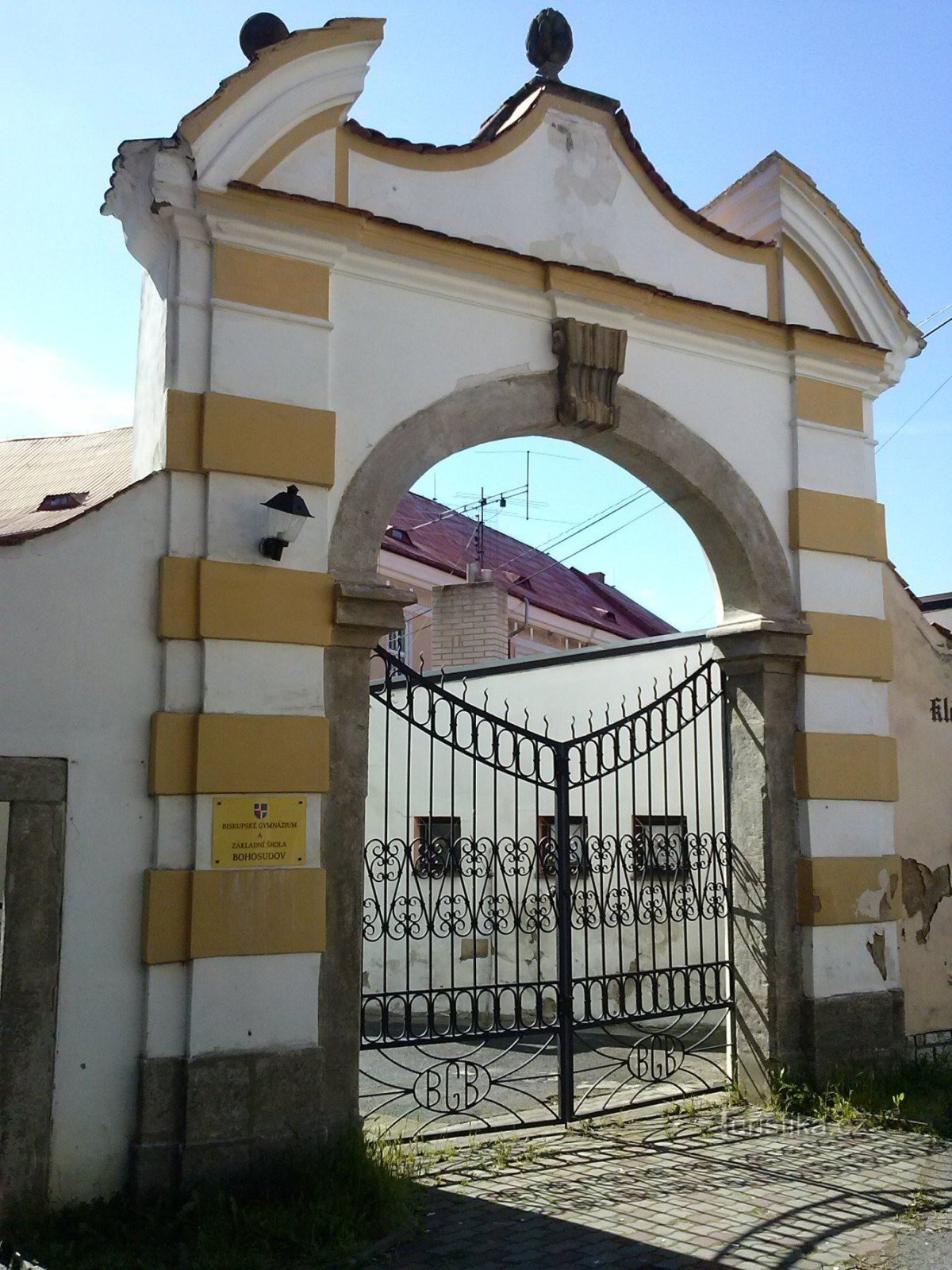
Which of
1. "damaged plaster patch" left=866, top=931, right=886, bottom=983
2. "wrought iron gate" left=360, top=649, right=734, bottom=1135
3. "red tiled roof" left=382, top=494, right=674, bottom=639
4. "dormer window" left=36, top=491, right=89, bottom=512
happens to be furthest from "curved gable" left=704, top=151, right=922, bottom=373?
"red tiled roof" left=382, top=494, right=674, bottom=639

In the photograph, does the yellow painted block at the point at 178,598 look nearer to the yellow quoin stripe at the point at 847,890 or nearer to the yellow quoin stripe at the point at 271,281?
the yellow quoin stripe at the point at 271,281

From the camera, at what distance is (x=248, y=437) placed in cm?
559

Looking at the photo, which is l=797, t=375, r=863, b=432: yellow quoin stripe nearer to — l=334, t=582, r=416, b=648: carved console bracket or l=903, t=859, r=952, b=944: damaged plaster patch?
l=903, t=859, r=952, b=944: damaged plaster patch

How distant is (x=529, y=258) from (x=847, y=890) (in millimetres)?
3850

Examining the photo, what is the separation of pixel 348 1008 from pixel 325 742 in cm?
117

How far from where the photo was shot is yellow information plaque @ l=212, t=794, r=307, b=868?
17.4 feet

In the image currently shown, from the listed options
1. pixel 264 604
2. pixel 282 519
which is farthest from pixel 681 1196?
pixel 282 519

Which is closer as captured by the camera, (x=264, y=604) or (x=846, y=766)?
(x=264, y=604)

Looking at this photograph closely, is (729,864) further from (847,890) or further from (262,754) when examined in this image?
(262,754)

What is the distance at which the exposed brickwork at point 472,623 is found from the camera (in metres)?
14.8

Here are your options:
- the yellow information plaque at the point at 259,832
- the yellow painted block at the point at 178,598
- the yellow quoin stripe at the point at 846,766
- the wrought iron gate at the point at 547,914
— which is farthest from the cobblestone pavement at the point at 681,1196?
the yellow painted block at the point at 178,598

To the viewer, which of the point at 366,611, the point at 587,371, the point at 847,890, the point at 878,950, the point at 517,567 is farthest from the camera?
the point at 517,567

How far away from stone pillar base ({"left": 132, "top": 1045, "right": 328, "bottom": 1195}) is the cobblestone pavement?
67 centimetres

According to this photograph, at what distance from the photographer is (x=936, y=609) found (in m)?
10.7
